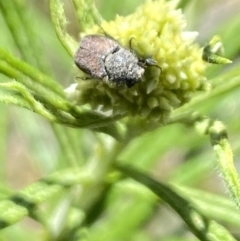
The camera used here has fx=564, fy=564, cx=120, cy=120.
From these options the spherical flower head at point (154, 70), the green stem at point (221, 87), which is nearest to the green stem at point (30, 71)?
the spherical flower head at point (154, 70)

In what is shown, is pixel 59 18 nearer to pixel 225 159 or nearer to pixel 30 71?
pixel 30 71

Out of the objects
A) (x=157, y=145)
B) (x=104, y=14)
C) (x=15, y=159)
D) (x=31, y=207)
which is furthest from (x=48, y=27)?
(x=15, y=159)

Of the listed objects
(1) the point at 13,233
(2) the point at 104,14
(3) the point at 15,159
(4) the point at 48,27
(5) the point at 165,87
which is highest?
(3) the point at 15,159

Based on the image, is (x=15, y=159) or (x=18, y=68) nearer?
(x=18, y=68)

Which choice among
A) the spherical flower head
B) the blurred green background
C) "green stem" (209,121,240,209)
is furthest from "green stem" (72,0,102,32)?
"green stem" (209,121,240,209)

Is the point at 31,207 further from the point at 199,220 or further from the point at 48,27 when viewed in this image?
the point at 48,27

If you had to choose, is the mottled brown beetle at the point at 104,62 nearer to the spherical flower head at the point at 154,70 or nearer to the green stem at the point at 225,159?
the spherical flower head at the point at 154,70

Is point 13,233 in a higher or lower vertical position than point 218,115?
lower
